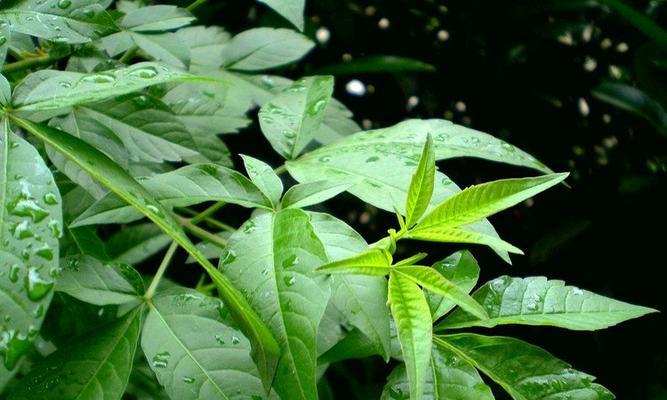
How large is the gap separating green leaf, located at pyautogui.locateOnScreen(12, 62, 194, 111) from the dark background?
0.87 m

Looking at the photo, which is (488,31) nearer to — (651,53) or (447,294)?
(651,53)

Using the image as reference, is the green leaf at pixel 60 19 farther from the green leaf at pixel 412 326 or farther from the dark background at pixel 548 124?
the dark background at pixel 548 124

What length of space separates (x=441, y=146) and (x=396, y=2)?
0.91 m

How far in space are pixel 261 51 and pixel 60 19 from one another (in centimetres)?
37

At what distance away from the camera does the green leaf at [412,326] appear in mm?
468

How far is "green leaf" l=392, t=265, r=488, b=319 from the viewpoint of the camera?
0.51 metres

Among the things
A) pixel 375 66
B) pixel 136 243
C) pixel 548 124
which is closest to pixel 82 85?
pixel 136 243

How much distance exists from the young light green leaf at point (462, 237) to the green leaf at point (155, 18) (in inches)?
14.7

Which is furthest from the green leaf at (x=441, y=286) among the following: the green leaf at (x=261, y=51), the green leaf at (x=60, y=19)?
the green leaf at (x=261, y=51)

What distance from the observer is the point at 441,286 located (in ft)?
1.73

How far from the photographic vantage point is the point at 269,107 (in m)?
0.79

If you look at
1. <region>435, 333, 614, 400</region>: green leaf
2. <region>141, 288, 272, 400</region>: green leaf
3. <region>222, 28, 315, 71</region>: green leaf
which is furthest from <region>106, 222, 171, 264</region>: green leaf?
<region>435, 333, 614, 400</region>: green leaf

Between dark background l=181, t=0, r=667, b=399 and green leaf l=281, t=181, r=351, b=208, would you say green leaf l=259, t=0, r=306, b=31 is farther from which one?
dark background l=181, t=0, r=667, b=399

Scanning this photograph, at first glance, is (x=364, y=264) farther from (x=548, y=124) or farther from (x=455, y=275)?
(x=548, y=124)
